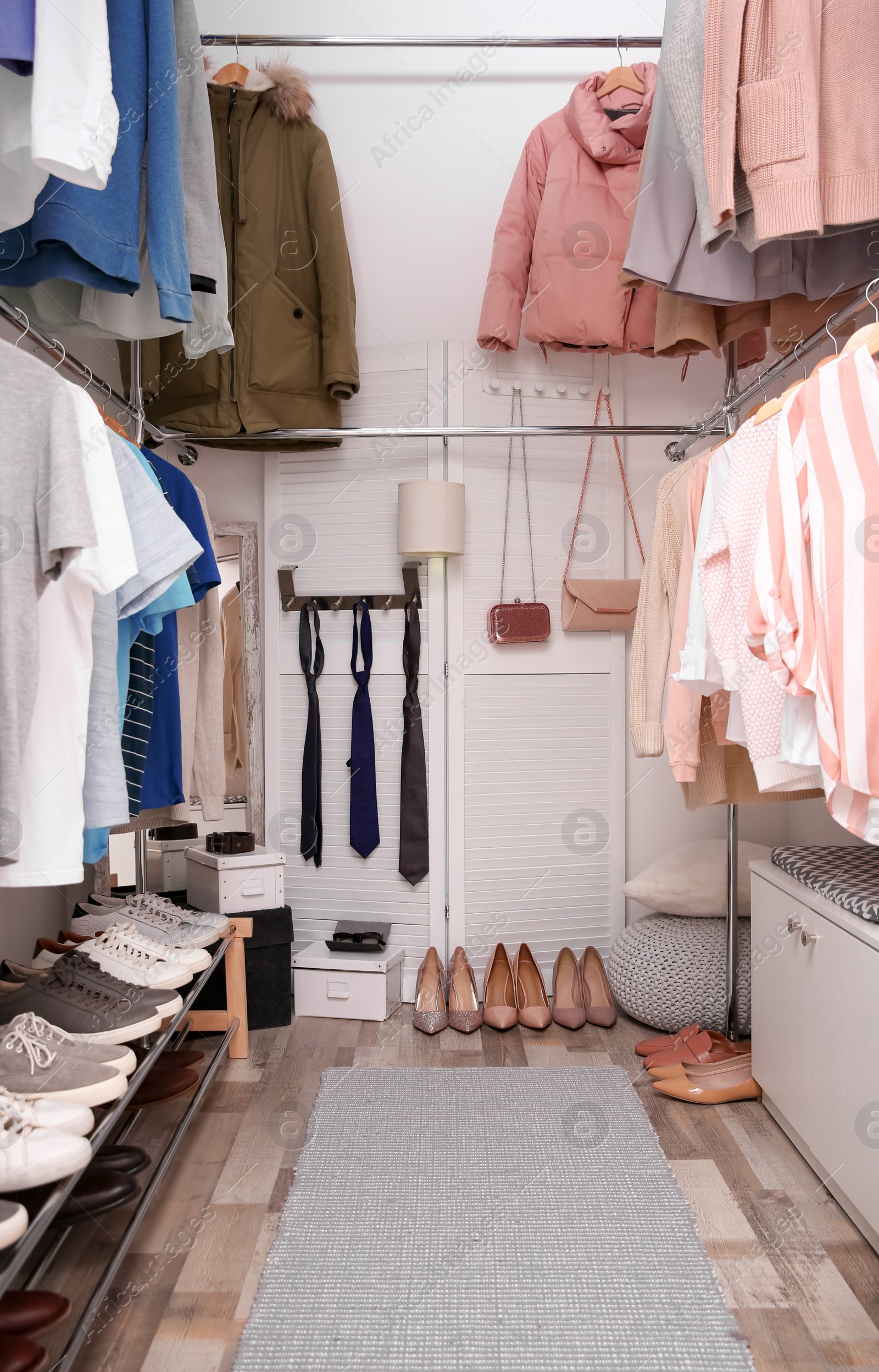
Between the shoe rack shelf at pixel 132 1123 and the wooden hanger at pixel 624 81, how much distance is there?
2763 mm

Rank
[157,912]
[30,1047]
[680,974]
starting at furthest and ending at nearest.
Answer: [680,974]
[157,912]
[30,1047]

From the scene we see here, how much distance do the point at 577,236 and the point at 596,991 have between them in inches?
93.9

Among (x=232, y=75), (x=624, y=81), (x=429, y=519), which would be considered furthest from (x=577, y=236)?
(x=232, y=75)

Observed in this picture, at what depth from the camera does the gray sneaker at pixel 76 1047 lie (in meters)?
1.43

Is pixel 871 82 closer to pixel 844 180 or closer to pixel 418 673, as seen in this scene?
pixel 844 180

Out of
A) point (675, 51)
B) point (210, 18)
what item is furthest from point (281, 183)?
point (675, 51)

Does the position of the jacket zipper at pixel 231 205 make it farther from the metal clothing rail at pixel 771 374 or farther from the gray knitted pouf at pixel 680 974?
the gray knitted pouf at pixel 680 974

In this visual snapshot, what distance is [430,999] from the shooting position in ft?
9.04

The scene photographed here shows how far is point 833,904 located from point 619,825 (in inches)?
53.6

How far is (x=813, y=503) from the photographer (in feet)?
4.69

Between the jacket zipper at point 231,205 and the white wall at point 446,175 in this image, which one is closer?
the jacket zipper at point 231,205

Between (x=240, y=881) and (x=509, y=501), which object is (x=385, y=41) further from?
(x=240, y=881)

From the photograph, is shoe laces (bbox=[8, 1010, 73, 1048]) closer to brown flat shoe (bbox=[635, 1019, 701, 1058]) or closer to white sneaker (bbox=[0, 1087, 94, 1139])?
white sneaker (bbox=[0, 1087, 94, 1139])

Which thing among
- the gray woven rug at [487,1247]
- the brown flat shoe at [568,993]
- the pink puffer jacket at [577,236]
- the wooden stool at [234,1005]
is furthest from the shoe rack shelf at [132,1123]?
the pink puffer jacket at [577,236]
